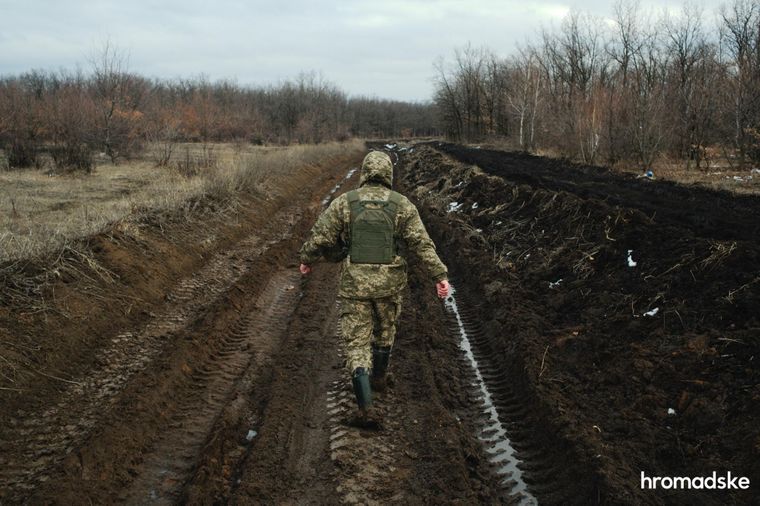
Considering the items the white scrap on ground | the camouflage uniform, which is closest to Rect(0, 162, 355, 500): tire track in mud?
the camouflage uniform

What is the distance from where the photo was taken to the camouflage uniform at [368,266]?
442cm

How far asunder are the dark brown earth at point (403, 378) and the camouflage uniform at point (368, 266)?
0.69 meters

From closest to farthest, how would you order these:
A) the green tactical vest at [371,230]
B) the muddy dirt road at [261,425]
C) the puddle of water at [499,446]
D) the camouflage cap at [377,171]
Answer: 1. the muddy dirt road at [261,425]
2. the puddle of water at [499,446]
3. the green tactical vest at [371,230]
4. the camouflage cap at [377,171]

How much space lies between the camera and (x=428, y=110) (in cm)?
11625

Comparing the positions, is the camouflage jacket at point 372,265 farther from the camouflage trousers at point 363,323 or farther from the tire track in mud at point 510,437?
the tire track in mud at point 510,437

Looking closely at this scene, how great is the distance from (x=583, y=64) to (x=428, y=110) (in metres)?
67.3

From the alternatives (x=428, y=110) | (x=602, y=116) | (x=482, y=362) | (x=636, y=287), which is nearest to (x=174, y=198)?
(x=482, y=362)

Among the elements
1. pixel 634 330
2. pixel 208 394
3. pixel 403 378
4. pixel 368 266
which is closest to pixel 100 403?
pixel 208 394

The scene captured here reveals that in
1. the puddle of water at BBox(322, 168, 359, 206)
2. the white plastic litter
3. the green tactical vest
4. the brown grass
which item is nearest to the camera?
the green tactical vest

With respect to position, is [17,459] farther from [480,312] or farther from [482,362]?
[480,312]

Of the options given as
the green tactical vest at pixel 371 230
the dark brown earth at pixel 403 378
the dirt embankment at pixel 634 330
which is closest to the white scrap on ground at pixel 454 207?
the dirt embankment at pixel 634 330

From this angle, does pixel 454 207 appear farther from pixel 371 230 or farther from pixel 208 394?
pixel 208 394

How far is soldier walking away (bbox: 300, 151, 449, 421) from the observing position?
173 inches

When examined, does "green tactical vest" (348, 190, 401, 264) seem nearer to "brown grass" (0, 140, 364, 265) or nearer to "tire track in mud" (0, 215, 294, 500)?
"tire track in mud" (0, 215, 294, 500)
